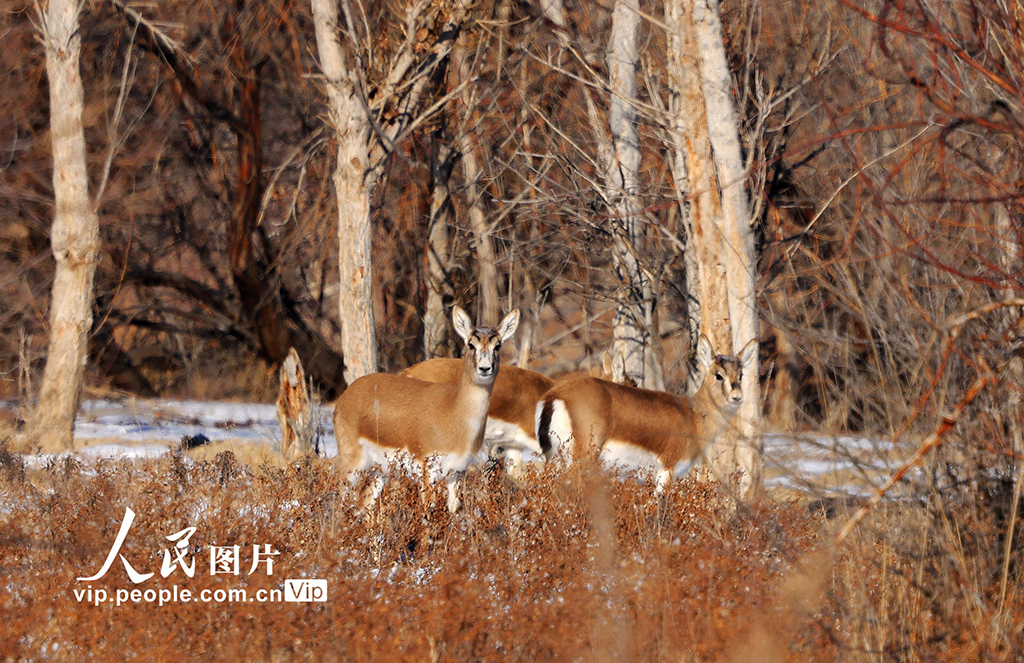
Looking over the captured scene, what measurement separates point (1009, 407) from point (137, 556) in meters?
4.78

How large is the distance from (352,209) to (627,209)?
296 cm

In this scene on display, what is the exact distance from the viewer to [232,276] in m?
20.1

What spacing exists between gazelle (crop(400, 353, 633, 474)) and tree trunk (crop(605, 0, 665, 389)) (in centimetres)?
208

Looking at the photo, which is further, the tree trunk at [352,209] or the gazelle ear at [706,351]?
the tree trunk at [352,209]

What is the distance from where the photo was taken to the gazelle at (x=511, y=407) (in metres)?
10.9

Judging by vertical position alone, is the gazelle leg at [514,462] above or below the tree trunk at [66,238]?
below

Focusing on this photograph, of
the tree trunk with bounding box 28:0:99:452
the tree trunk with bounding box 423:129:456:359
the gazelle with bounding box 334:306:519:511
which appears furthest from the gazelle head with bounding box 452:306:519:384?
the tree trunk with bounding box 423:129:456:359

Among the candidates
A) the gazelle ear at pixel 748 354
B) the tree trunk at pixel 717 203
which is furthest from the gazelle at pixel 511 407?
the gazelle ear at pixel 748 354

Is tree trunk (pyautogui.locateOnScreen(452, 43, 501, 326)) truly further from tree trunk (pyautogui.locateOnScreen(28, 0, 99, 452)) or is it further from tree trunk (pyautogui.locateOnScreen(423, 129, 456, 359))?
tree trunk (pyautogui.locateOnScreen(28, 0, 99, 452))

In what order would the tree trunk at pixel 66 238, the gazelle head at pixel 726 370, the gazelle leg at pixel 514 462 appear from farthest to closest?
1. the tree trunk at pixel 66 238
2. the gazelle leg at pixel 514 462
3. the gazelle head at pixel 726 370

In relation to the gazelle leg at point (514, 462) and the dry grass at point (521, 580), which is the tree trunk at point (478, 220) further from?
the dry grass at point (521, 580)

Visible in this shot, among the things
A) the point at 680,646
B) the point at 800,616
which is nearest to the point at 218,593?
the point at 680,646

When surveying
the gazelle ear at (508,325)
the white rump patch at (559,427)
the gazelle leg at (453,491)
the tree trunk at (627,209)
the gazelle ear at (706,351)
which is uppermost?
the tree trunk at (627,209)

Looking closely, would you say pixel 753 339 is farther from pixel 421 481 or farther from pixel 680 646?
pixel 680 646
